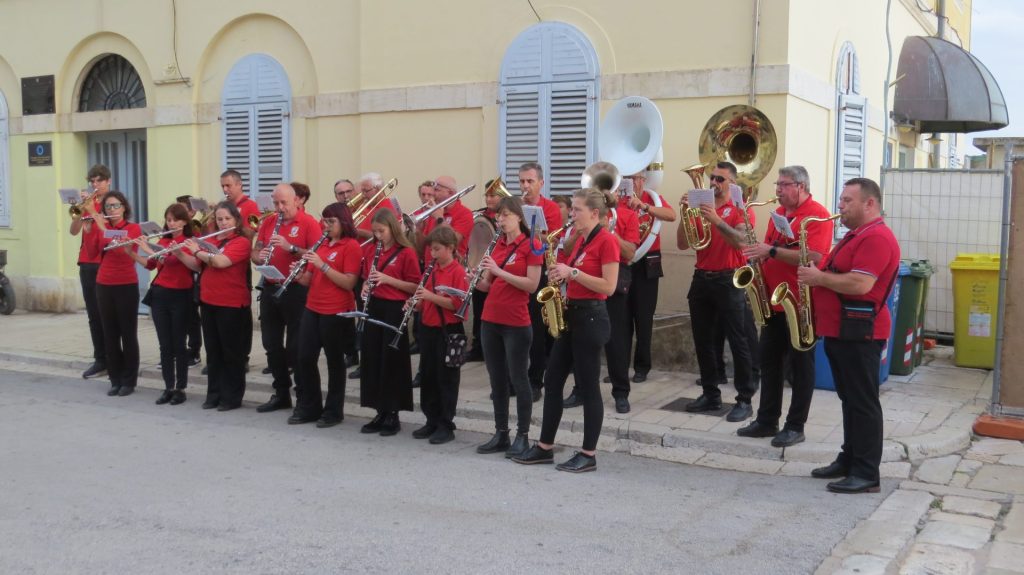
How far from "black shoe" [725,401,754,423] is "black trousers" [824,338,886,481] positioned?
147 centimetres

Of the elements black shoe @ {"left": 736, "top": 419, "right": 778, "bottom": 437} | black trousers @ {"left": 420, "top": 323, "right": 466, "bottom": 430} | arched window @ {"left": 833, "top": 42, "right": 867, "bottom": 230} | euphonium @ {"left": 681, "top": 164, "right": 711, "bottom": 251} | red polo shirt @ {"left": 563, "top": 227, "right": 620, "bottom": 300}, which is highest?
arched window @ {"left": 833, "top": 42, "right": 867, "bottom": 230}

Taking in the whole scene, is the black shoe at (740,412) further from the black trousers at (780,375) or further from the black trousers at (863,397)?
the black trousers at (863,397)

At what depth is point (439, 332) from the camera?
267 inches

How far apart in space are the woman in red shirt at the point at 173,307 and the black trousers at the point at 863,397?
5.27 metres

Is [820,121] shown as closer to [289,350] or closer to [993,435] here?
[993,435]

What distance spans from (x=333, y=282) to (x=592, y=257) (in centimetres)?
217

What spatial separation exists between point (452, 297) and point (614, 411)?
5.63 feet

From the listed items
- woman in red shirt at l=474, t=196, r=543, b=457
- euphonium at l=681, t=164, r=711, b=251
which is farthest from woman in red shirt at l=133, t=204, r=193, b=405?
euphonium at l=681, t=164, r=711, b=251

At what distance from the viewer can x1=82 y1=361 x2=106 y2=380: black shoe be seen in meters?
9.50

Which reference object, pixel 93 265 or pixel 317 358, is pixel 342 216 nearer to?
pixel 317 358

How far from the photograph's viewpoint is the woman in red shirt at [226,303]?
775 cm

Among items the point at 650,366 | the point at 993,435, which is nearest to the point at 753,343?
the point at 650,366

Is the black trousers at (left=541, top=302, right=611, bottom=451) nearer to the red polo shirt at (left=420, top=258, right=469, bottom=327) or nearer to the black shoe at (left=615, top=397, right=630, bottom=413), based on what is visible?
the red polo shirt at (left=420, top=258, right=469, bottom=327)

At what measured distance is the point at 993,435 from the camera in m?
6.86
